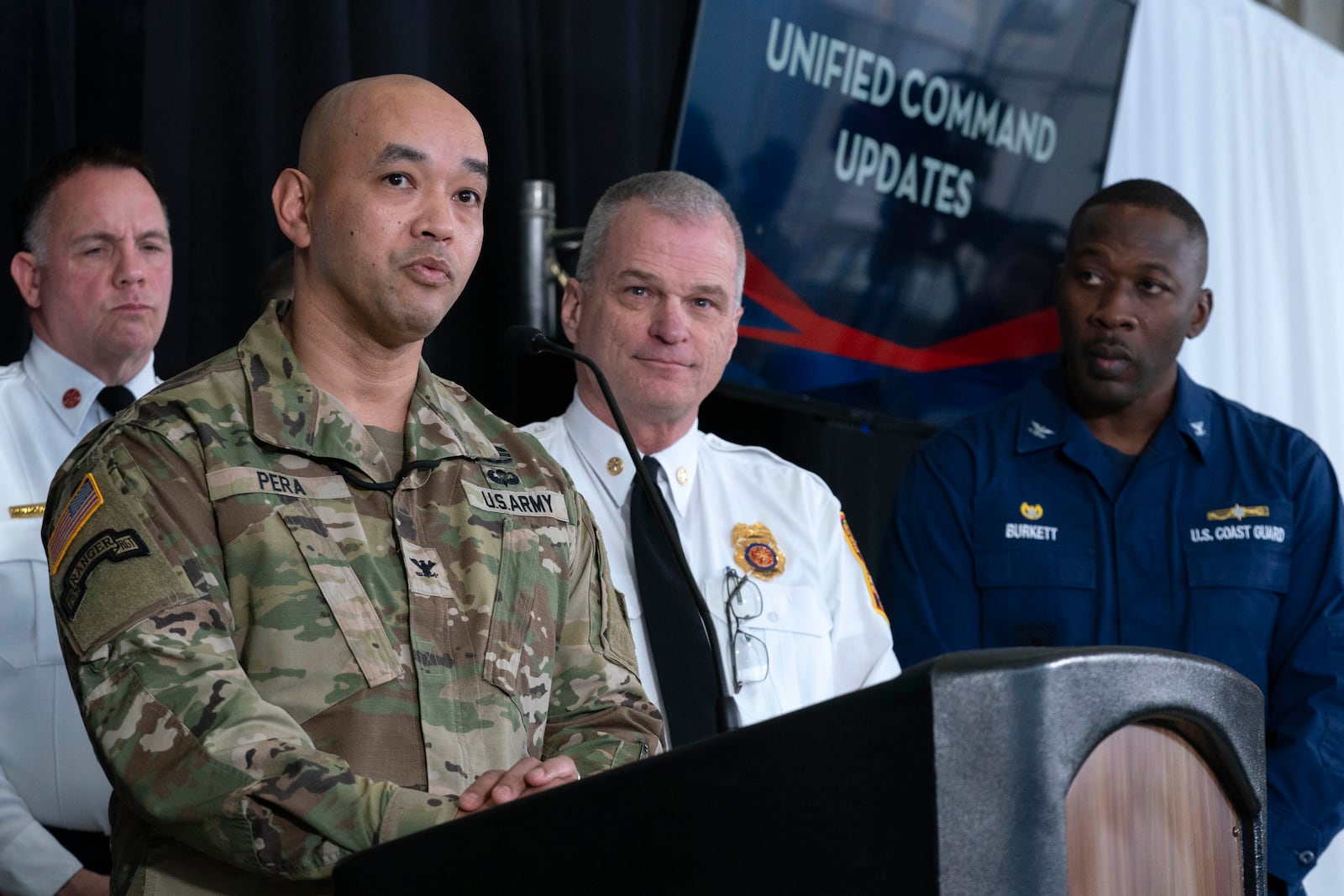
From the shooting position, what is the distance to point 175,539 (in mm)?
1381

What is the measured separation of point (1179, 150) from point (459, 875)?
13.9 ft

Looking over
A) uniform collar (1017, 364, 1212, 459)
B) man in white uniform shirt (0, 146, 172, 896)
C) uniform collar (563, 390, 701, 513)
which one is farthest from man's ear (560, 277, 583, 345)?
uniform collar (1017, 364, 1212, 459)

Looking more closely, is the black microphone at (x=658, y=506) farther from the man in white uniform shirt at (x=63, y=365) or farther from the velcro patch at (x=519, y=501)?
the man in white uniform shirt at (x=63, y=365)

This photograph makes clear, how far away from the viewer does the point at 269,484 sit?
4.81 feet

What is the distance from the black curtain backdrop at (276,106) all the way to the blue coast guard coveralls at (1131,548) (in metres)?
0.78

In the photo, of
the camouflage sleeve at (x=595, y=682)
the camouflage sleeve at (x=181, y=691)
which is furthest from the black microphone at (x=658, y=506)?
the camouflage sleeve at (x=181, y=691)

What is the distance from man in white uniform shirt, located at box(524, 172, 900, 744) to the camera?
2312 mm

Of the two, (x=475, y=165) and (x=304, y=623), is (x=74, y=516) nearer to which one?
(x=304, y=623)

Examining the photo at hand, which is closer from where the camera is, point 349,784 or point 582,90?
point 349,784

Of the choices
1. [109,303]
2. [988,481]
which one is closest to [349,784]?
[109,303]

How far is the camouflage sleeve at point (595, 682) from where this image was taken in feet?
5.12

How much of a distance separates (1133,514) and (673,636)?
1079mm

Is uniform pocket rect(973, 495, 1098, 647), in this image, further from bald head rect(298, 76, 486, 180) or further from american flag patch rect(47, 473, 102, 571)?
american flag patch rect(47, 473, 102, 571)

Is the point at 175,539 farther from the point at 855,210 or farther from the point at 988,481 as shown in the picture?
the point at 855,210
